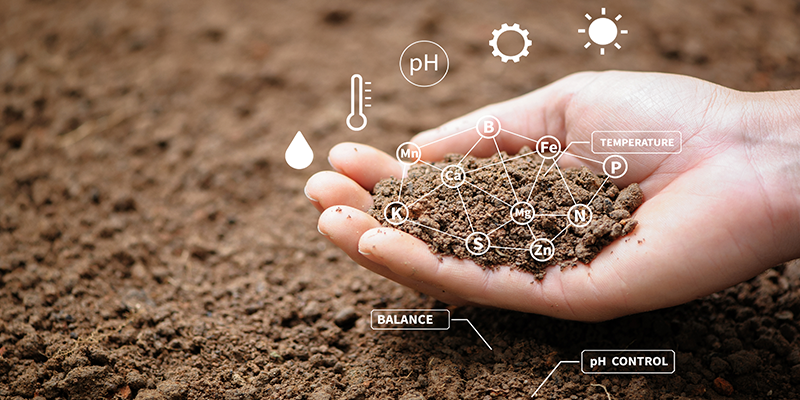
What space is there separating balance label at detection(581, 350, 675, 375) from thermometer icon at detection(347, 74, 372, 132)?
1.31m

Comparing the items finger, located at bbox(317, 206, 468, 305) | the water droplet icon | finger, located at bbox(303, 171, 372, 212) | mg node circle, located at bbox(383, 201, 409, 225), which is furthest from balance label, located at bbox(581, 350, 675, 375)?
the water droplet icon

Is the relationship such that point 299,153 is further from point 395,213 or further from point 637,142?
point 637,142

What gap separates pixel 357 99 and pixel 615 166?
1274mm

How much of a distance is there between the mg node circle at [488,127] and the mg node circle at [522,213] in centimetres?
32

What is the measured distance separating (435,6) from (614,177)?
1538mm

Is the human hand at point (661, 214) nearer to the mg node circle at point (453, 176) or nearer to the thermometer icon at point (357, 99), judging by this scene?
the mg node circle at point (453, 176)

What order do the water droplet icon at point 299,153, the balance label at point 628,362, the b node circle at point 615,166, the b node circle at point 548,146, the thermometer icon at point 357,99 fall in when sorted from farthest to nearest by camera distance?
the thermometer icon at point 357,99 < the water droplet icon at point 299,153 < the b node circle at point 548,146 < the b node circle at point 615,166 < the balance label at point 628,362

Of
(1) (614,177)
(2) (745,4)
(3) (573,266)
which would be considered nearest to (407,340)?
(3) (573,266)

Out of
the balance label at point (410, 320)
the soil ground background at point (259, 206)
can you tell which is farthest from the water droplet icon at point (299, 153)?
the balance label at point (410, 320)

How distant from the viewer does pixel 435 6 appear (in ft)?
8.43

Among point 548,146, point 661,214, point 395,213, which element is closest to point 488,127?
point 548,146

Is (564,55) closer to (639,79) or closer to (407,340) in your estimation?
(639,79)

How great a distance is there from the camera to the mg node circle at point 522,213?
1319 millimetres

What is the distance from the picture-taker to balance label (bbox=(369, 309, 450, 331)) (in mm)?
1445
